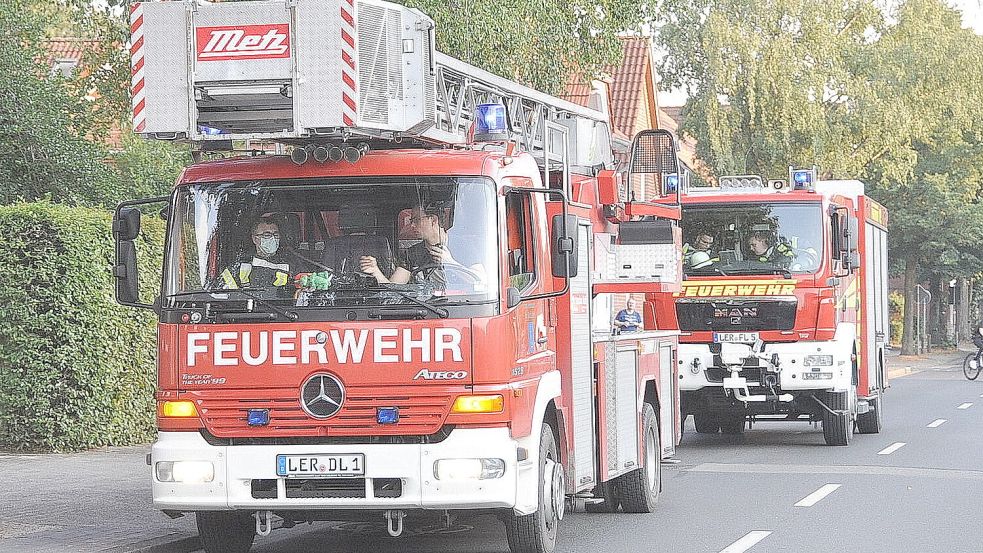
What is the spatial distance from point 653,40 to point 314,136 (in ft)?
104

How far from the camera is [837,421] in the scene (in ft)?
61.2

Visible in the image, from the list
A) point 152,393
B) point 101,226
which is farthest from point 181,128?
point 152,393

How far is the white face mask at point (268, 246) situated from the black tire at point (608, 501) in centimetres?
439

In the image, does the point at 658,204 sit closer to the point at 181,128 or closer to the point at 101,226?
the point at 181,128

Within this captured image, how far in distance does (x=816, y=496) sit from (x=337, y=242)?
6.30 metres

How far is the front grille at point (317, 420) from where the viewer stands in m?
8.78

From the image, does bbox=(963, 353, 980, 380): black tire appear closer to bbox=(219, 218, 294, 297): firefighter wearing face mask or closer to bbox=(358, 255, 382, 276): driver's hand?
bbox=(358, 255, 382, 276): driver's hand

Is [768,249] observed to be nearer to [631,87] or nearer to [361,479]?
[361,479]

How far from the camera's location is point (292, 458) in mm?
8852

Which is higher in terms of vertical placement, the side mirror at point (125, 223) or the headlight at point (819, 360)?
the side mirror at point (125, 223)

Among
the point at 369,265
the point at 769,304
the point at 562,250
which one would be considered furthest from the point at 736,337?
the point at 369,265

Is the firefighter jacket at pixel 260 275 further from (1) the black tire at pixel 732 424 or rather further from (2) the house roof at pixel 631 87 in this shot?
(2) the house roof at pixel 631 87

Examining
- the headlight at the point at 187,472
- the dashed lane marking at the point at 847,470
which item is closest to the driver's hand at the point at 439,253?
the headlight at the point at 187,472

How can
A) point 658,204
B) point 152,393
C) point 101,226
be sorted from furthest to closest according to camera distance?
point 152,393 < point 101,226 < point 658,204
